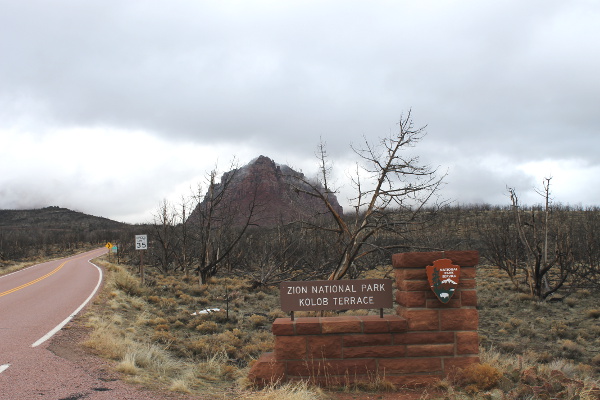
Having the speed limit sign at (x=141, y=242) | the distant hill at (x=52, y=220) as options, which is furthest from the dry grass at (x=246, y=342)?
the distant hill at (x=52, y=220)

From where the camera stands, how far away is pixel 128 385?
6387 millimetres

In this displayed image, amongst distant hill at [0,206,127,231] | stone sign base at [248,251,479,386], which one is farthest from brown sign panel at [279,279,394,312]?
distant hill at [0,206,127,231]

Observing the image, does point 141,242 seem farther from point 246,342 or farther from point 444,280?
point 444,280

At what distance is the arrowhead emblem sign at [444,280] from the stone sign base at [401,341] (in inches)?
5.0

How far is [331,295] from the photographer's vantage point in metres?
7.14

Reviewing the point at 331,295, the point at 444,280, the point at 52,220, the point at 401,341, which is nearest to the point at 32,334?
the point at 331,295

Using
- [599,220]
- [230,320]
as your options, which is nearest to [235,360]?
[230,320]

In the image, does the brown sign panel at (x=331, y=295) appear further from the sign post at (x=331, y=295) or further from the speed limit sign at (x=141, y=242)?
the speed limit sign at (x=141, y=242)

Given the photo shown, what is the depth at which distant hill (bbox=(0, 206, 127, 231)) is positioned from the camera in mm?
136625

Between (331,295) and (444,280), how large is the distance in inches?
65.8

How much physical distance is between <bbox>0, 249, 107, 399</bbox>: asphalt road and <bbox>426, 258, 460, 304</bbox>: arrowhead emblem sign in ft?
16.9

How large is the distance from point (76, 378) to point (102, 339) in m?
2.59

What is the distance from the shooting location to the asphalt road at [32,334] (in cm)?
612

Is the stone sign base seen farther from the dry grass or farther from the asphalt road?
the asphalt road
